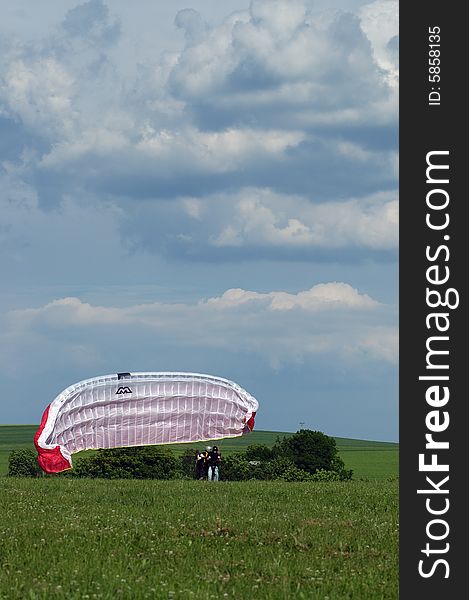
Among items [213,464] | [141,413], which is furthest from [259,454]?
[141,413]

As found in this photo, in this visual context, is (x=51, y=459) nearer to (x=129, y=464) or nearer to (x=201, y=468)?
(x=201, y=468)

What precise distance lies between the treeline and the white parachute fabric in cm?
800

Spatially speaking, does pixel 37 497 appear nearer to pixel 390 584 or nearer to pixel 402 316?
pixel 390 584

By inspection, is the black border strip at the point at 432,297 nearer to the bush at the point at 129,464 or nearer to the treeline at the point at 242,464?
the treeline at the point at 242,464

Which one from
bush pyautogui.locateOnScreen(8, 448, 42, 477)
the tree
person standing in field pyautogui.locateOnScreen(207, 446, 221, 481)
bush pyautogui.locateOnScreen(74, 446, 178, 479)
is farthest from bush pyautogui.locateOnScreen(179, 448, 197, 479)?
person standing in field pyautogui.locateOnScreen(207, 446, 221, 481)

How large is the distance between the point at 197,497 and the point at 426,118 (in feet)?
55.0

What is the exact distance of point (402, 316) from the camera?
35.0 ft

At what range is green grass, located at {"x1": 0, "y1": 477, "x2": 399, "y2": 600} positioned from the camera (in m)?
14.0

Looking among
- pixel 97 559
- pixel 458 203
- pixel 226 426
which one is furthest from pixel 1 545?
pixel 226 426

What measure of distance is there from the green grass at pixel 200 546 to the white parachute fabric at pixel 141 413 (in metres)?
12.3

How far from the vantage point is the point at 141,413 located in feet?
132

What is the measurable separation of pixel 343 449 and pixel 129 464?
9156 cm

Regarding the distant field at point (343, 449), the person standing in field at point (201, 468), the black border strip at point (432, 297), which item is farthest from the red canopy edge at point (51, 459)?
the black border strip at point (432, 297)

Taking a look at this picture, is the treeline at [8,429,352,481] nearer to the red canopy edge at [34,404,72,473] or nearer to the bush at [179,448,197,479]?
the bush at [179,448,197,479]
